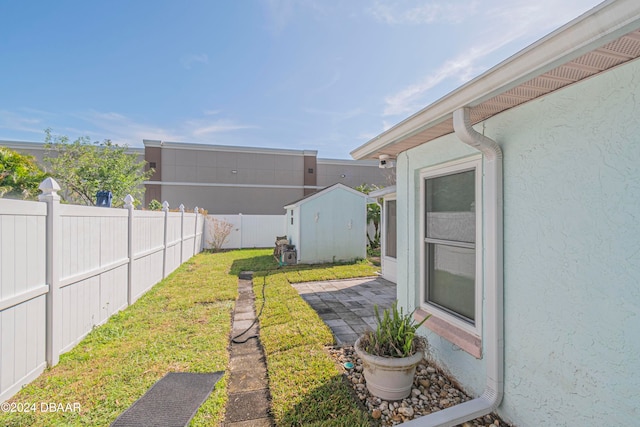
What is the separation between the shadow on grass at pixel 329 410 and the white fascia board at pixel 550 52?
2569 mm

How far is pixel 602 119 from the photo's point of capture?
66.5 inches

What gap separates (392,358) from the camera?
2.63 m

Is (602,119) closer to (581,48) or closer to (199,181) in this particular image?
(581,48)

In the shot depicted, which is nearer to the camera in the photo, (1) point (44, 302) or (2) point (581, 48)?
(2) point (581, 48)

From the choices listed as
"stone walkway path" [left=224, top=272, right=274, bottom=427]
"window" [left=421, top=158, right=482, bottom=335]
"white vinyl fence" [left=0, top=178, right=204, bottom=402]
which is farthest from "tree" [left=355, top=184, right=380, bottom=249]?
"window" [left=421, top=158, right=482, bottom=335]

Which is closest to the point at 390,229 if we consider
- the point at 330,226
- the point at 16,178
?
the point at 330,226

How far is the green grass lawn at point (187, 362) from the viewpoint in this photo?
2.49 meters

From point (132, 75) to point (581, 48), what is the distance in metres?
10.1

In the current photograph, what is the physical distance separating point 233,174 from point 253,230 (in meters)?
5.51

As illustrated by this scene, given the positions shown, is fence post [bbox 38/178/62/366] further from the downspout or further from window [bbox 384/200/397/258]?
window [bbox 384/200/397/258]

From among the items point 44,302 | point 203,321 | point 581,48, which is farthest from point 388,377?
point 44,302

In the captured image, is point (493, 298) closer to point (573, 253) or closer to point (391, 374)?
point (573, 253)

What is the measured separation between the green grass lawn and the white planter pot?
0.29 m

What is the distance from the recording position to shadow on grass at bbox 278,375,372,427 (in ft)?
7.80
